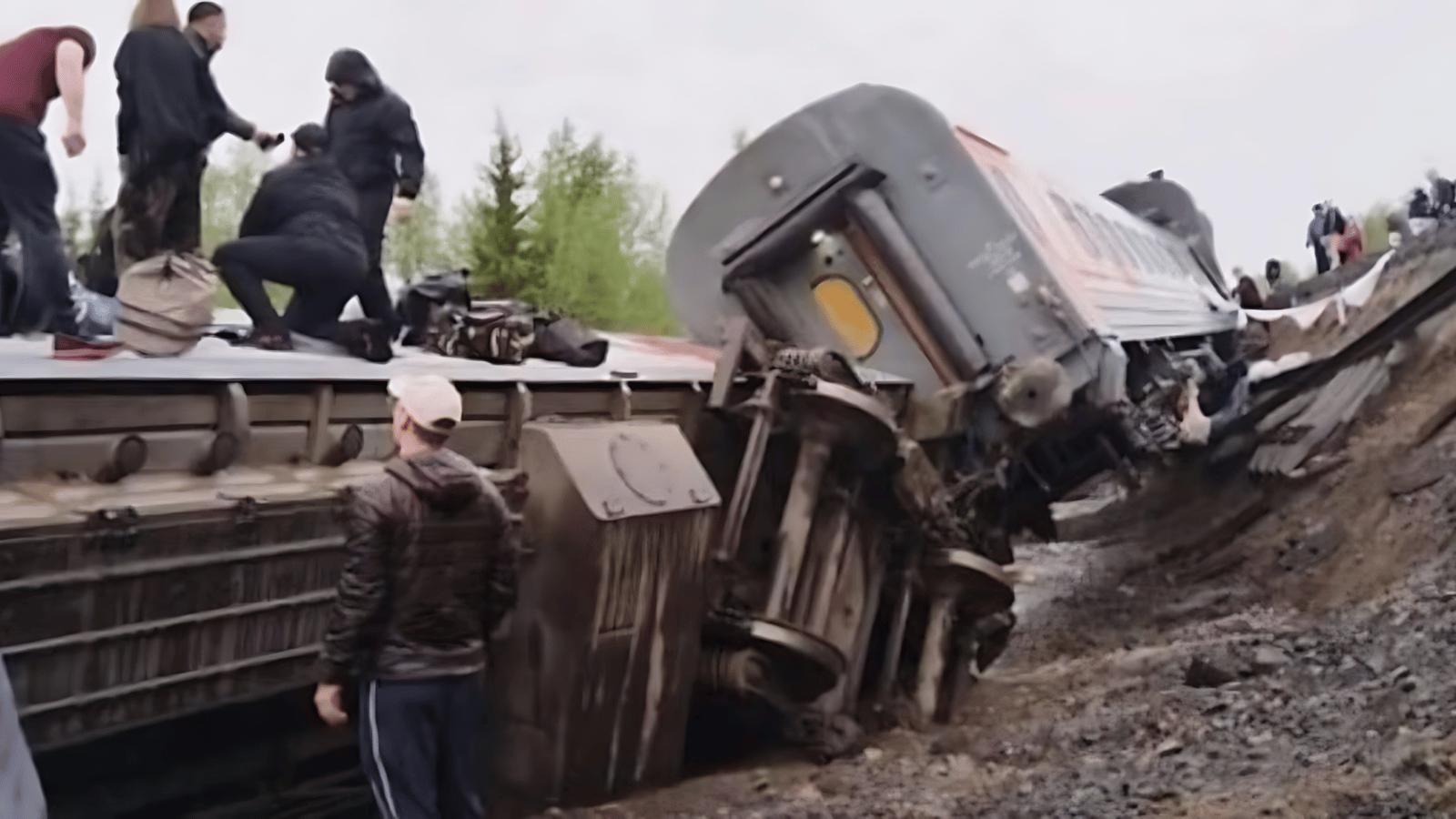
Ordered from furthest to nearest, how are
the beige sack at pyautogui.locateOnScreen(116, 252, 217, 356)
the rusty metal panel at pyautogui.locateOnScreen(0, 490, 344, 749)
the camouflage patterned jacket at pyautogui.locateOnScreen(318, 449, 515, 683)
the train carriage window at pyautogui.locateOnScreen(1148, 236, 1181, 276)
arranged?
the train carriage window at pyautogui.locateOnScreen(1148, 236, 1181, 276), the beige sack at pyautogui.locateOnScreen(116, 252, 217, 356), the camouflage patterned jacket at pyautogui.locateOnScreen(318, 449, 515, 683), the rusty metal panel at pyautogui.locateOnScreen(0, 490, 344, 749)

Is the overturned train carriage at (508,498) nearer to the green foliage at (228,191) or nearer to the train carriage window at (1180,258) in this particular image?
the green foliage at (228,191)

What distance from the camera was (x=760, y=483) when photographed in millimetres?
4242

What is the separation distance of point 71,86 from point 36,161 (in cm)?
23

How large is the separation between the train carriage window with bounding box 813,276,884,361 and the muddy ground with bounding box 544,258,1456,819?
1605 millimetres

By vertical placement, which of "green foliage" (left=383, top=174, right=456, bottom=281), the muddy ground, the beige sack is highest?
"green foliage" (left=383, top=174, right=456, bottom=281)

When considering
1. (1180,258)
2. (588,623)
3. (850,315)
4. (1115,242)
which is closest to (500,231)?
(850,315)

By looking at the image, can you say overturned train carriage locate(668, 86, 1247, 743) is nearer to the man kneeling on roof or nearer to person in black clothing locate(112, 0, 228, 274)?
the man kneeling on roof

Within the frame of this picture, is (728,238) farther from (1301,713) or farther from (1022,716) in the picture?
(1301,713)

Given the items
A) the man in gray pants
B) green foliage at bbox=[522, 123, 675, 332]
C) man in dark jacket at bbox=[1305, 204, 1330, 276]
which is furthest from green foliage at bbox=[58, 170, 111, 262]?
man in dark jacket at bbox=[1305, 204, 1330, 276]

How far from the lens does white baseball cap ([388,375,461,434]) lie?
2131mm

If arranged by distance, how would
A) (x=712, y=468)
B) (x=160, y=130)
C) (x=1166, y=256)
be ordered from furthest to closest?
(x=1166, y=256)
(x=712, y=468)
(x=160, y=130)

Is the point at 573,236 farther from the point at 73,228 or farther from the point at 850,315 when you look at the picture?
the point at 73,228

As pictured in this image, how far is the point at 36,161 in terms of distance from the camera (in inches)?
117

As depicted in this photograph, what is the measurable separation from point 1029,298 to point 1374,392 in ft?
10.3
